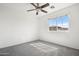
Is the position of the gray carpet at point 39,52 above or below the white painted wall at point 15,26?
below

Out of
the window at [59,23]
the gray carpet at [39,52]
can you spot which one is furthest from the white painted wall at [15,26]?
the window at [59,23]

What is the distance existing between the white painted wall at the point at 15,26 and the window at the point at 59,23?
143cm

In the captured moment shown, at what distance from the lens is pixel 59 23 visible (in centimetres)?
432

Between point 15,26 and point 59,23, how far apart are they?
2775 mm

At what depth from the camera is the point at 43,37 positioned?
5434 millimetres

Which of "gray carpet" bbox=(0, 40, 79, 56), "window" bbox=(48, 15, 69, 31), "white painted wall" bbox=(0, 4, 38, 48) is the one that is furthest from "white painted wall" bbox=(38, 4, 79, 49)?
"white painted wall" bbox=(0, 4, 38, 48)

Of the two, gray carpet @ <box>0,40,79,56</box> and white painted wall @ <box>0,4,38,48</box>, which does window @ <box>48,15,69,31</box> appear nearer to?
gray carpet @ <box>0,40,79,56</box>

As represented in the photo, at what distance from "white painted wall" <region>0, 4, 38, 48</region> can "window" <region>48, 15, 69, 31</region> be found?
1.43m

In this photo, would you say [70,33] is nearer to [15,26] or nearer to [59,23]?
[59,23]

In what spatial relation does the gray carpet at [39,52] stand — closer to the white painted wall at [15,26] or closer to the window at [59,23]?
the white painted wall at [15,26]

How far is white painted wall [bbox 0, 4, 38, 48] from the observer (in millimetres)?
3615

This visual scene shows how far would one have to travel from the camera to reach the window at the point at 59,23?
382cm

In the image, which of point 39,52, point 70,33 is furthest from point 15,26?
point 70,33

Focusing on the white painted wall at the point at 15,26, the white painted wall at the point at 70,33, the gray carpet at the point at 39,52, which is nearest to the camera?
the gray carpet at the point at 39,52
